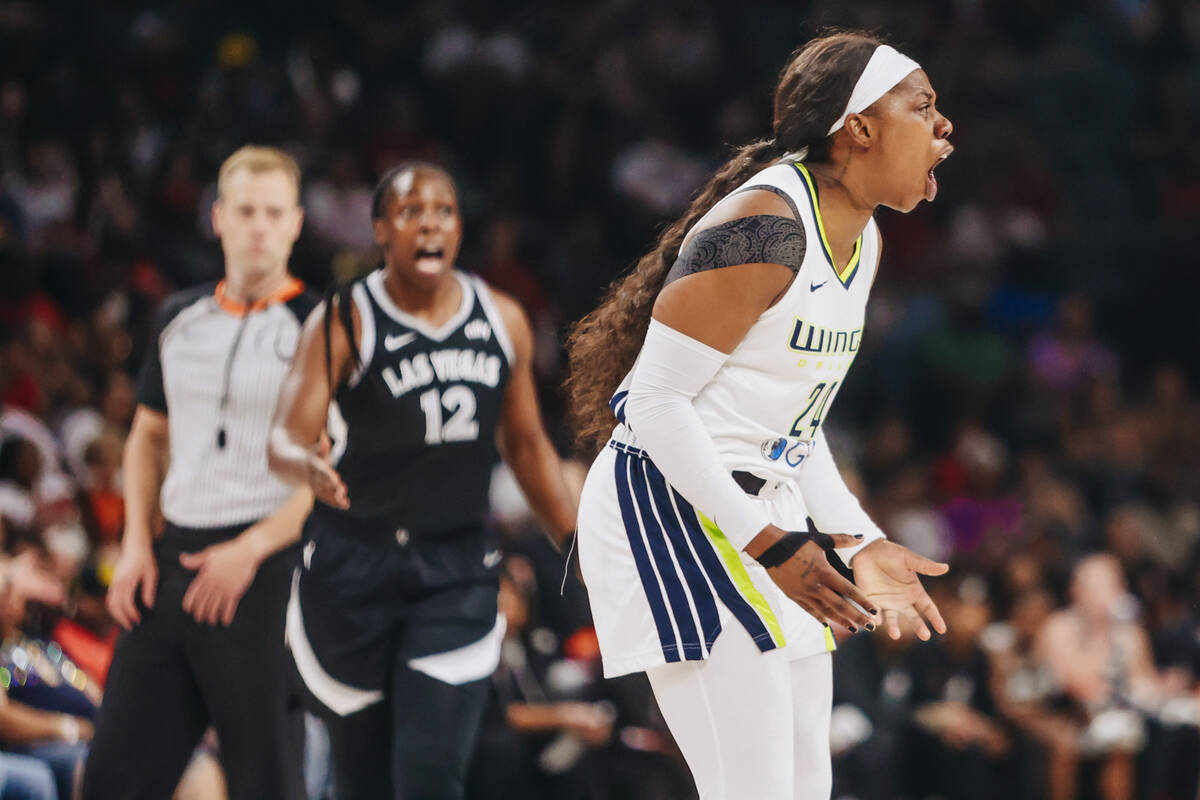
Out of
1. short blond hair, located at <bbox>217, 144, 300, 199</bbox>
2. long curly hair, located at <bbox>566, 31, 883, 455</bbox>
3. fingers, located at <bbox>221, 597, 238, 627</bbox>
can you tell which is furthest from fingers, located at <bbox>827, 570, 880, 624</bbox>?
short blond hair, located at <bbox>217, 144, 300, 199</bbox>

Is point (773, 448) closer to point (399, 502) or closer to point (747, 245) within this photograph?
point (747, 245)

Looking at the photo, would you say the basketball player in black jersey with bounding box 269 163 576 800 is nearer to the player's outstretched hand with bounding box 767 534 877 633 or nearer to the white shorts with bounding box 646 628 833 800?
the white shorts with bounding box 646 628 833 800

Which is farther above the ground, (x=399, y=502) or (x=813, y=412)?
(x=813, y=412)

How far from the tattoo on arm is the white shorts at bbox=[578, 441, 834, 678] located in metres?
0.43

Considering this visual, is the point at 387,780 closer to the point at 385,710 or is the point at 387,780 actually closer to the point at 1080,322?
the point at 385,710

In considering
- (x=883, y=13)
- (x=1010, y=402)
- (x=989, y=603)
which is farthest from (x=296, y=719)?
(x=883, y=13)

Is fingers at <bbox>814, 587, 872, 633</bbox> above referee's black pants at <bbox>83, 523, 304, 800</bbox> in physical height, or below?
above

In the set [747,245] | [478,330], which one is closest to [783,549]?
[747,245]

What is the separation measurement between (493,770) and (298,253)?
440cm

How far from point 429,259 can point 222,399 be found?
0.73 metres

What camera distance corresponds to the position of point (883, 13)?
40.5ft

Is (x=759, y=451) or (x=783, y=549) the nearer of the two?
(x=783, y=549)

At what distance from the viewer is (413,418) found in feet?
13.0

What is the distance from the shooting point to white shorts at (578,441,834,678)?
286 centimetres
